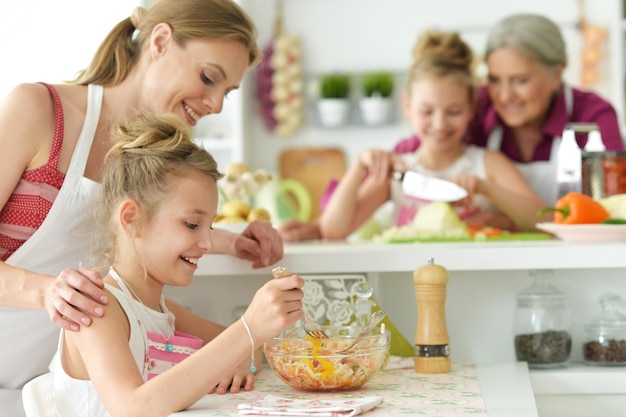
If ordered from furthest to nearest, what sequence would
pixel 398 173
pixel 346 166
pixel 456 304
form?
pixel 346 166, pixel 398 173, pixel 456 304

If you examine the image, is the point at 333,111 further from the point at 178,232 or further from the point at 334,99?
the point at 178,232

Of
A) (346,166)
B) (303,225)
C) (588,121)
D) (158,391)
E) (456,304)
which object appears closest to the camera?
(158,391)

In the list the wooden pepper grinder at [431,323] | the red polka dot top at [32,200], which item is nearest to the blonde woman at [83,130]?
the red polka dot top at [32,200]

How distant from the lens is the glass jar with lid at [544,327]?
1.69 m

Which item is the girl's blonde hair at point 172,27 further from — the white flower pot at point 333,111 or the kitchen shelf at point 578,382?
the white flower pot at point 333,111

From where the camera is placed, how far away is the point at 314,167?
4.32 meters

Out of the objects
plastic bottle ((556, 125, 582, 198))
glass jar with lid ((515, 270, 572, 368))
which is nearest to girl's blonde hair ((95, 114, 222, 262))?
glass jar with lid ((515, 270, 572, 368))

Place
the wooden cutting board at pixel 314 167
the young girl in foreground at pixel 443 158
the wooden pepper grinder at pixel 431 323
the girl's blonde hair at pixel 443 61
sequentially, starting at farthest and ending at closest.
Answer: the wooden cutting board at pixel 314 167
the girl's blonde hair at pixel 443 61
the young girl in foreground at pixel 443 158
the wooden pepper grinder at pixel 431 323

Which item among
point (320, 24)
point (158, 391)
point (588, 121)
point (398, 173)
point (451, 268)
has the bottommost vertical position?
point (158, 391)

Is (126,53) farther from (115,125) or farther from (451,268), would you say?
(451,268)

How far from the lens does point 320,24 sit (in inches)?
170

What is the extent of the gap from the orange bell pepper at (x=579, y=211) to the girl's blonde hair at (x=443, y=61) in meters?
0.90

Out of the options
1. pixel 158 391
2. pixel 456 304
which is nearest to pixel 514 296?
pixel 456 304

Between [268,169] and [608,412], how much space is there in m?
2.87
